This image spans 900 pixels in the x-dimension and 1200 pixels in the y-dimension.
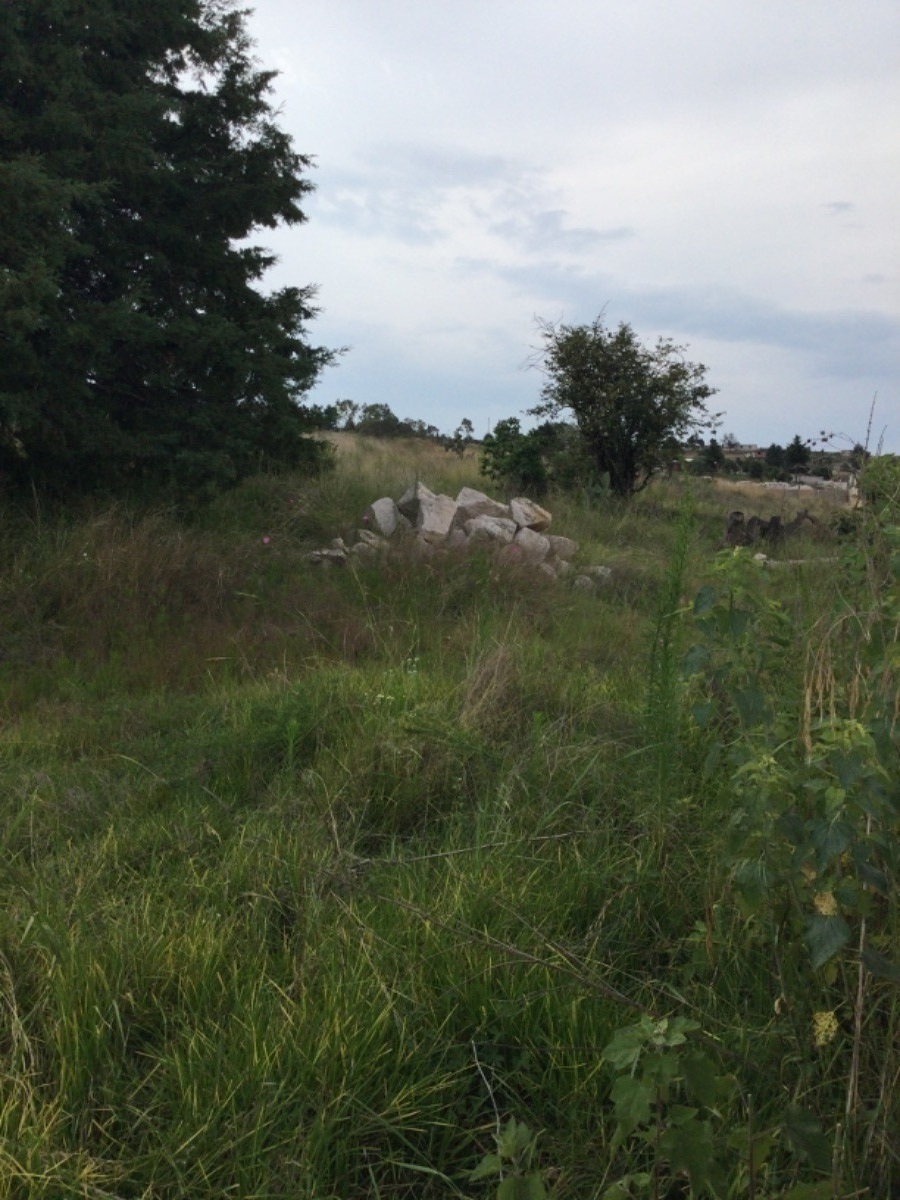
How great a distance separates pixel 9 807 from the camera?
370 cm

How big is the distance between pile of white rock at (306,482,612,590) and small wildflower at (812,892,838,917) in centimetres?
677

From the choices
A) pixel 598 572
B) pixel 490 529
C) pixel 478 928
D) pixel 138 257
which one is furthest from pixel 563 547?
pixel 478 928

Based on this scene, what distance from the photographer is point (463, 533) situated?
9680mm

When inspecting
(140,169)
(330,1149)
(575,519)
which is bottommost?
(330,1149)

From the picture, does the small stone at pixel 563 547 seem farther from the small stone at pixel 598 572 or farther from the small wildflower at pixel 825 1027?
the small wildflower at pixel 825 1027

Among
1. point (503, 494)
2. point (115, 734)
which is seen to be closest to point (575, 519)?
point (503, 494)

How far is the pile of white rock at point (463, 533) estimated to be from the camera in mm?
8938

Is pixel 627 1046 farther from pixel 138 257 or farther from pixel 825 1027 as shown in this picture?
pixel 138 257

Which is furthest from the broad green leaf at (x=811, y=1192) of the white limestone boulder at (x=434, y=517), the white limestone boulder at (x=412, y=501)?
the white limestone boulder at (x=412, y=501)

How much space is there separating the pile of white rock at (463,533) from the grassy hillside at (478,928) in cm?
400

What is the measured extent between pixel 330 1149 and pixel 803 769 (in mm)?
1237

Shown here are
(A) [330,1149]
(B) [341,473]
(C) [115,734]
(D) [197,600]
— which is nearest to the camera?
(A) [330,1149]

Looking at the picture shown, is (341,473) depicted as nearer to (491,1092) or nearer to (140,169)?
(140,169)

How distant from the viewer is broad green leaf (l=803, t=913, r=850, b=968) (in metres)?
1.83
